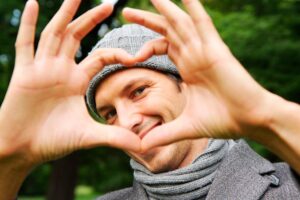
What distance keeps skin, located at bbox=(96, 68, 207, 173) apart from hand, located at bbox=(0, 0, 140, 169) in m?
0.40

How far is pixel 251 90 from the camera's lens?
2.19 metres

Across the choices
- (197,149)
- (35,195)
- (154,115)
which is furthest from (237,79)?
(35,195)

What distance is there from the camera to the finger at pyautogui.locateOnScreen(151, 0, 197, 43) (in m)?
2.30

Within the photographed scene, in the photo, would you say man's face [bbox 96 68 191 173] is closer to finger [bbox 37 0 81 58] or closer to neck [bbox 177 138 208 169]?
neck [bbox 177 138 208 169]

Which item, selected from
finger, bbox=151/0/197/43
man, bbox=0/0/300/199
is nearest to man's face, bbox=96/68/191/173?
man, bbox=0/0/300/199

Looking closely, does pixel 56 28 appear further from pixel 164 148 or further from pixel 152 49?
pixel 164 148

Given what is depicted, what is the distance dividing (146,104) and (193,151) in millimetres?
398

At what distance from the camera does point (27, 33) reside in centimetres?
234

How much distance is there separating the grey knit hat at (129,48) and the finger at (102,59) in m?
0.37

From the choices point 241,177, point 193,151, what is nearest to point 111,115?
point 193,151

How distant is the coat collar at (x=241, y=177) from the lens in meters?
2.75

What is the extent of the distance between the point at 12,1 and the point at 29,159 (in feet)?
16.5

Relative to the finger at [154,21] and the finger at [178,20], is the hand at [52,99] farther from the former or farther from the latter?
the finger at [178,20]

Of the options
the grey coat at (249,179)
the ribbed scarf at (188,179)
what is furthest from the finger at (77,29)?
the grey coat at (249,179)
